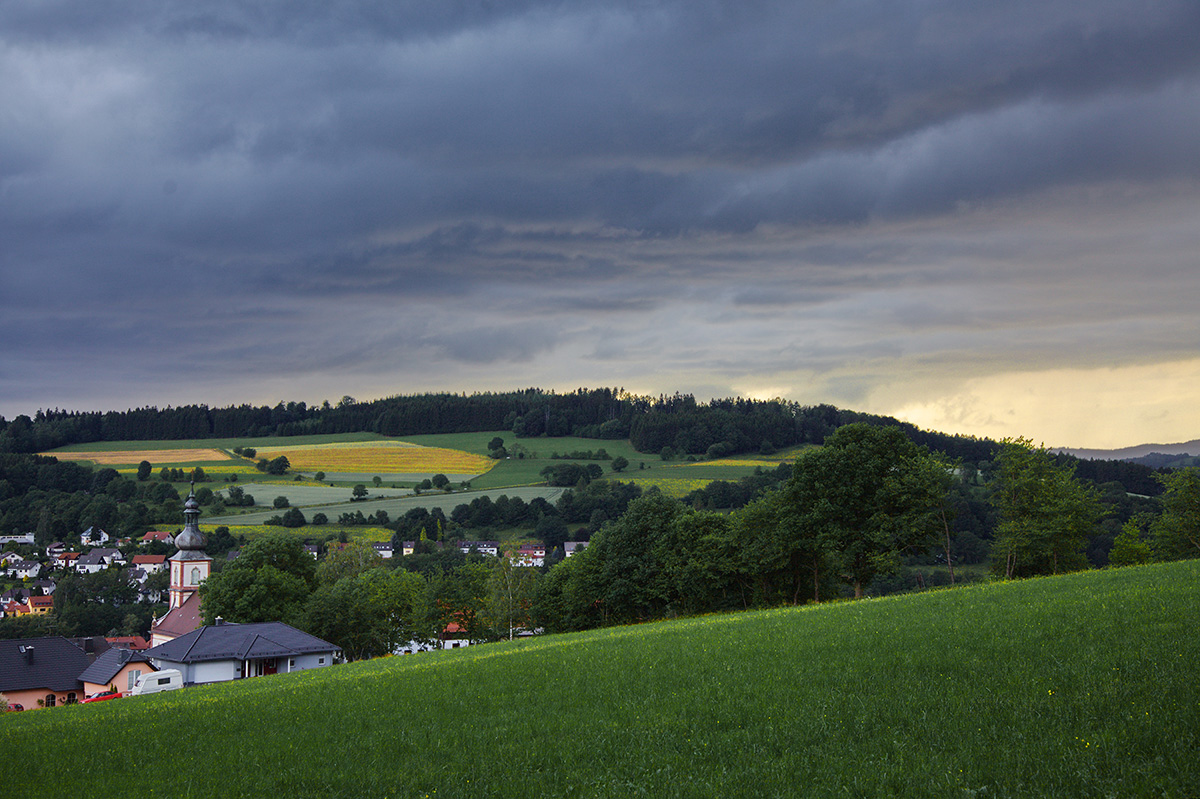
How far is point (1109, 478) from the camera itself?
145 meters

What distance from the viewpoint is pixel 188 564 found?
89062mm

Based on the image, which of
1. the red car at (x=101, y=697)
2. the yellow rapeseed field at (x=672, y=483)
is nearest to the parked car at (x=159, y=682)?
the red car at (x=101, y=697)

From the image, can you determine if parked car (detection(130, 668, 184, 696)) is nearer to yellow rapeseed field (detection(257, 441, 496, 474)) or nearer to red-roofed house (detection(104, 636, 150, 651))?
red-roofed house (detection(104, 636, 150, 651))

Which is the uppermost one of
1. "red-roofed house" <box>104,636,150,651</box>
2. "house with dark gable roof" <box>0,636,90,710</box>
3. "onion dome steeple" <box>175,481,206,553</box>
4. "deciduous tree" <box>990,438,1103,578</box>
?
"deciduous tree" <box>990,438,1103,578</box>

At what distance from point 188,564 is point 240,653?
41671 millimetres

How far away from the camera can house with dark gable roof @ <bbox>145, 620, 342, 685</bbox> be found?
54.2 meters

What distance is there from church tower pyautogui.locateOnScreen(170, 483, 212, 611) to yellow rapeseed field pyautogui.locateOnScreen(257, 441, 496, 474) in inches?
2418

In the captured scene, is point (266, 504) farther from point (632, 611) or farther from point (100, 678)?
point (632, 611)

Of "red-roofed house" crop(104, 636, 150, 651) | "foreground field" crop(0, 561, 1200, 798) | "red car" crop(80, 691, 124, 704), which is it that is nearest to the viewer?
"foreground field" crop(0, 561, 1200, 798)

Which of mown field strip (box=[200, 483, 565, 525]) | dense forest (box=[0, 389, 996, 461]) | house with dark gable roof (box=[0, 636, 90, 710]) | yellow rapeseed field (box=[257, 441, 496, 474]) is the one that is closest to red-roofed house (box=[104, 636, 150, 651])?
mown field strip (box=[200, 483, 565, 525])

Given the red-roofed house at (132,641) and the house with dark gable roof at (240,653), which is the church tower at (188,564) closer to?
the red-roofed house at (132,641)

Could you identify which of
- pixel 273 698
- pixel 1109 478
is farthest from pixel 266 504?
pixel 1109 478

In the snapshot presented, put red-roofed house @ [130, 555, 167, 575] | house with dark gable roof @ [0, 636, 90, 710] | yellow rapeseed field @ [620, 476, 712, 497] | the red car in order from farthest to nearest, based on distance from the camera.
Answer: red-roofed house @ [130, 555, 167, 575] < yellow rapeseed field @ [620, 476, 712, 497] < house with dark gable roof @ [0, 636, 90, 710] < the red car

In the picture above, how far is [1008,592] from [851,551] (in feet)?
95.7
